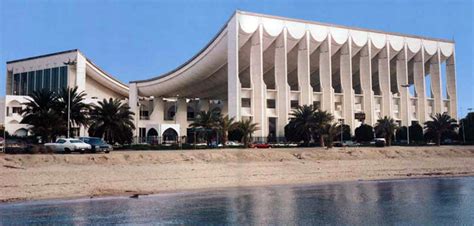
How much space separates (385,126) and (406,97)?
17937 millimetres

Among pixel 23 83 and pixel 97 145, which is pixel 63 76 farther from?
pixel 97 145

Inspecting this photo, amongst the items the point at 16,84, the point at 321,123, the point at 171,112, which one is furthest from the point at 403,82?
the point at 16,84

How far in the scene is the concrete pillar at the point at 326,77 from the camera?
7644 centimetres

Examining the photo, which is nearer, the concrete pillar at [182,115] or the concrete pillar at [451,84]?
the concrete pillar at [451,84]

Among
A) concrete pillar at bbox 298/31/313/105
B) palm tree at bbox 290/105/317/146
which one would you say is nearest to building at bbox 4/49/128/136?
concrete pillar at bbox 298/31/313/105

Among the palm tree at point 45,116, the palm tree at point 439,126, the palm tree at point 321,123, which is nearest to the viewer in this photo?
the palm tree at point 45,116

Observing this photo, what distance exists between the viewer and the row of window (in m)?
91.2

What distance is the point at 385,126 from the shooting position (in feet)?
227

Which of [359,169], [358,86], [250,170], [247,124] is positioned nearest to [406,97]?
[358,86]

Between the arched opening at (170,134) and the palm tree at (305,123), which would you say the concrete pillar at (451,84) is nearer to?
the palm tree at (305,123)

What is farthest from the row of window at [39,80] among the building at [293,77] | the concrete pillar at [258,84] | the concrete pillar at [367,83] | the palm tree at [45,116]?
the concrete pillar at [367,83]

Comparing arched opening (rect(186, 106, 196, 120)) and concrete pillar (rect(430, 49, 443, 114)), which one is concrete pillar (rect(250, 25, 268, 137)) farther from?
concrete pillar (rect(430, 49, 443, 114))

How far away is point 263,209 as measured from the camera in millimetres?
17422

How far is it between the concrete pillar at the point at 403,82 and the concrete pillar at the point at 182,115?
40266 millimetres
